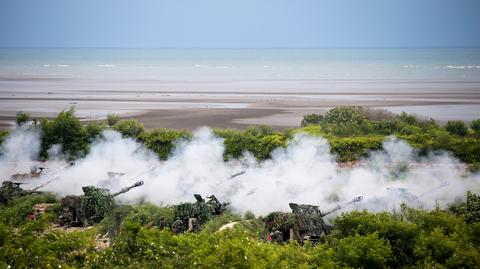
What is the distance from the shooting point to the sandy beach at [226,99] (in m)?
70.4

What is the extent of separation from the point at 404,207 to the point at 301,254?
18.0 feet

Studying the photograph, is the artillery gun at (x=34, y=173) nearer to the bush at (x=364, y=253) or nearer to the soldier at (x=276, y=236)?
the soldier at (x=276, y=236)

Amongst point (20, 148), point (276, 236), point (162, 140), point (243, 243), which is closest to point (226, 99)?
point (162, 140)

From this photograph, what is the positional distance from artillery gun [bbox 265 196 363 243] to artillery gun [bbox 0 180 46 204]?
43.4 ft

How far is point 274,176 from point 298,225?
371 inches

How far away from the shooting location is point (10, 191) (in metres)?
33.6

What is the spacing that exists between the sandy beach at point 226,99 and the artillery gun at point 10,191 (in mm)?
29138

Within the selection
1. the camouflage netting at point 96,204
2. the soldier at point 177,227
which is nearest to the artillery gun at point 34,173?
the camouflage netting at point 96,204

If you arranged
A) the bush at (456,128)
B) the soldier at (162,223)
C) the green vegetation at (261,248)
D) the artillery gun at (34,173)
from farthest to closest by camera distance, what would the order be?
the bush at (456,128), the artillery gun at (34,173), the soldier at (162,223), the green vegetation at (261,248)

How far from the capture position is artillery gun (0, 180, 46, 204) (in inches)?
1297

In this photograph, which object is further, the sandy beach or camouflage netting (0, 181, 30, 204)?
→ the sandy beach

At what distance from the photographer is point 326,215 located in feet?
98.2

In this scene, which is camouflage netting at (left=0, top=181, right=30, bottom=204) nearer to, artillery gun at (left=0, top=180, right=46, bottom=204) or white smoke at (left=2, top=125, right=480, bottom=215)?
artillery gun at (left=0, top=180, right=46, bottom=204)

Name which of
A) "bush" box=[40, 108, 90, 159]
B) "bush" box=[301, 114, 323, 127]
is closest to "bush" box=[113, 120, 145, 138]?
"bush" box=[40, 108, 90, 159]
